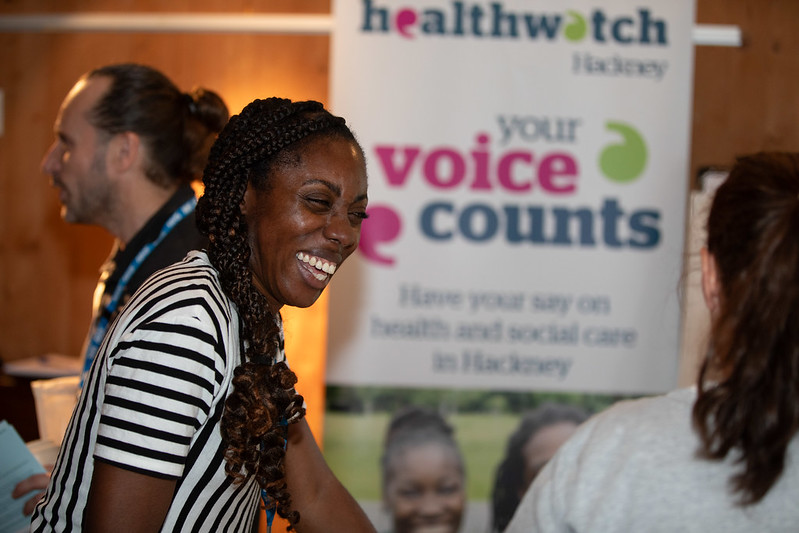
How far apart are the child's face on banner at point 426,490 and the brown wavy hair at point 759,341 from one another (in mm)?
2131

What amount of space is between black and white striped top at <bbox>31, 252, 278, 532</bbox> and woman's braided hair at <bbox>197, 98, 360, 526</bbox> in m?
0.03

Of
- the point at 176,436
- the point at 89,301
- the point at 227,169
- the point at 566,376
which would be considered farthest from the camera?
the point at 89,301

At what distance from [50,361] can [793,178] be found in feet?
11.5

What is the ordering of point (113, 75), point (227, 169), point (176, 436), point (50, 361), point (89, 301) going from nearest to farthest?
point (176, 436) → point (227, 169) → point (113, 75) → point (50, 361) → point (89, 301)

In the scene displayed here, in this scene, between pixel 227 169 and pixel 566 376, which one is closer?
pixel 227 169

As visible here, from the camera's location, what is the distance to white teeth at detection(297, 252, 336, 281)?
49.1 inches

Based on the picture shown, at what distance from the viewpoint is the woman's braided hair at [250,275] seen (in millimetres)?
1114

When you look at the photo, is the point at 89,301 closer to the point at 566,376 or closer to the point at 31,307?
the point at 31,307

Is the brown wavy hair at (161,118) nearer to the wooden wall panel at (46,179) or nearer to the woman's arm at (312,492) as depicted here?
the woman's arm at (312,492)

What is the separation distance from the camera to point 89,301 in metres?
3.88

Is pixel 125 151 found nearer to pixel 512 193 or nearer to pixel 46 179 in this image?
pixel 512 193

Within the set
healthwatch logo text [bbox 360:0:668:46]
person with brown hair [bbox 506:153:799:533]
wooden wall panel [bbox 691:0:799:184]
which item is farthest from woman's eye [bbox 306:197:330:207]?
wooden wall panel [bbox 691:0:799:184]

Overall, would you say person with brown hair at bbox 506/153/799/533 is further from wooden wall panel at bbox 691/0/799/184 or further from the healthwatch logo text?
wooden wall panel at bbox 691/0/799/184

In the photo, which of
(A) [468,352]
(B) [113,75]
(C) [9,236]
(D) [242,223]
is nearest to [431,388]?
(A) [468,352]
